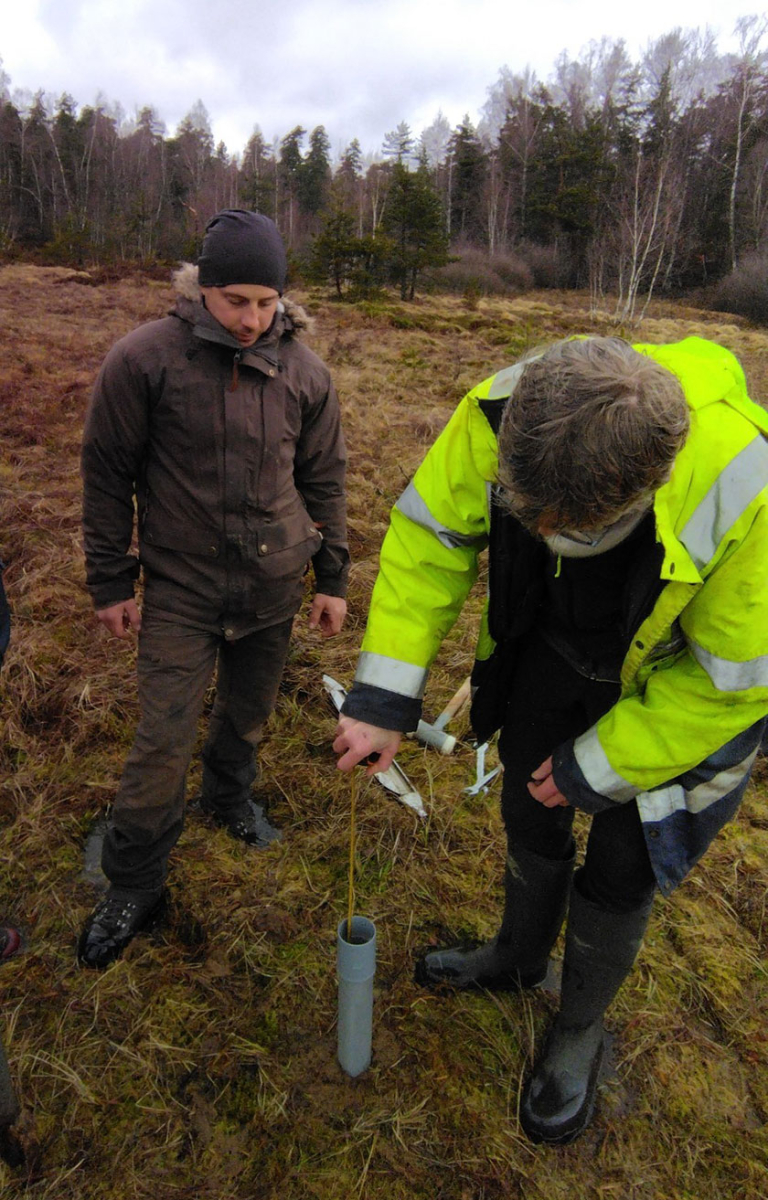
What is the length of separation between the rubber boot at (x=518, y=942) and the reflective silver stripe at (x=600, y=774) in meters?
0.53

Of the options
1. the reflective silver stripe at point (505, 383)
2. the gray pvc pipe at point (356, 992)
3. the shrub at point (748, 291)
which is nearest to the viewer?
the reflective silver stripe at point (505, 383)

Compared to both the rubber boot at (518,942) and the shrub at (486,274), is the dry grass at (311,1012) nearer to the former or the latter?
the rubber boot at (518,942)

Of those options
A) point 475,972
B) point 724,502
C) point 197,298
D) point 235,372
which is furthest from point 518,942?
point 197,298

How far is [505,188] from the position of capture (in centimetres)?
3406

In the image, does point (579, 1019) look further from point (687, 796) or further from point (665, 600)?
point (665, 600)

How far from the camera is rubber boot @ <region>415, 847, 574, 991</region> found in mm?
1852

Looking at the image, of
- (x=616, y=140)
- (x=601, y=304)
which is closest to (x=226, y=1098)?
(x=601, y=304)

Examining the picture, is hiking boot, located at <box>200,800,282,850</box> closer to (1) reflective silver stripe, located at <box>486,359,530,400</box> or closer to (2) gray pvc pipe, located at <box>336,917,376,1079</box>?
(2) gray pvc pipe, located at <box>336,917,376,1079</box>

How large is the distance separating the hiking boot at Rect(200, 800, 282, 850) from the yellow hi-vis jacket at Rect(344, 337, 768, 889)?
48.1 inches

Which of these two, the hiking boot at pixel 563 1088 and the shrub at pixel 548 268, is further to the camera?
the shrub at pixel 548 268

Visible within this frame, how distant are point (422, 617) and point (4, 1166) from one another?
158 centimetres

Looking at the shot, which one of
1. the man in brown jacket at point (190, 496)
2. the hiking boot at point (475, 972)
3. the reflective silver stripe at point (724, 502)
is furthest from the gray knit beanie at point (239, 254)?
the hiking boot at point (475, 972)

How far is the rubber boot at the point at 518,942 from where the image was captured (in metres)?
1.85

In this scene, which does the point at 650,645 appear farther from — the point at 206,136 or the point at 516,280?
the point at 206,136
